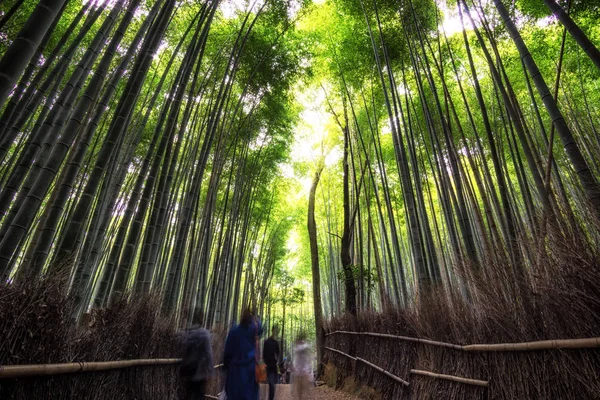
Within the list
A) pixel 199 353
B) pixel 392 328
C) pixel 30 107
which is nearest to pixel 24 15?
pixel 30 107

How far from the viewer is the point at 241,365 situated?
2.56 m

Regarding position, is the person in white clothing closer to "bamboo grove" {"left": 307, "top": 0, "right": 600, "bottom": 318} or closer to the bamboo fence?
the bamboo fence

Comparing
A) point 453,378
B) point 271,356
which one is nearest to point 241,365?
point 453,378

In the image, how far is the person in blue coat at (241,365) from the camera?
8.16ft

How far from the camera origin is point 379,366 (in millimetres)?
4340

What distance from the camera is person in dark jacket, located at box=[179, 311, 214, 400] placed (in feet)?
8.56

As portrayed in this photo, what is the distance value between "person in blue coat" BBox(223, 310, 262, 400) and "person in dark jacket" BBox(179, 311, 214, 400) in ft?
0.65

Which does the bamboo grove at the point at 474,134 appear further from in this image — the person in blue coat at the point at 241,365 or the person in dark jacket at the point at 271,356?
the person in blue coat at the point at 241,365

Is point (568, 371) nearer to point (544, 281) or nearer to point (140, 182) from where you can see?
point (544, 281)

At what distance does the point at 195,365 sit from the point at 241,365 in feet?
1.35

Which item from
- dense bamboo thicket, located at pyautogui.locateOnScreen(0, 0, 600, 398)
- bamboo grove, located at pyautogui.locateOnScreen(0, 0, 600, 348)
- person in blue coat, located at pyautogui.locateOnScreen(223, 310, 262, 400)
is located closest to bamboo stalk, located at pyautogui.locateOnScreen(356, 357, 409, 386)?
dense bamboo thicket, located at pyautogui.locateOnScreen(0, 0, 600, 398)

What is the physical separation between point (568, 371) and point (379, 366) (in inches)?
127

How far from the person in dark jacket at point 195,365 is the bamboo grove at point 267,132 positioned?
1.88ft

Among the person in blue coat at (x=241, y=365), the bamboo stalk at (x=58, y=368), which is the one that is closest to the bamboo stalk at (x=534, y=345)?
the person in blue coat at (x=241, y=365)
